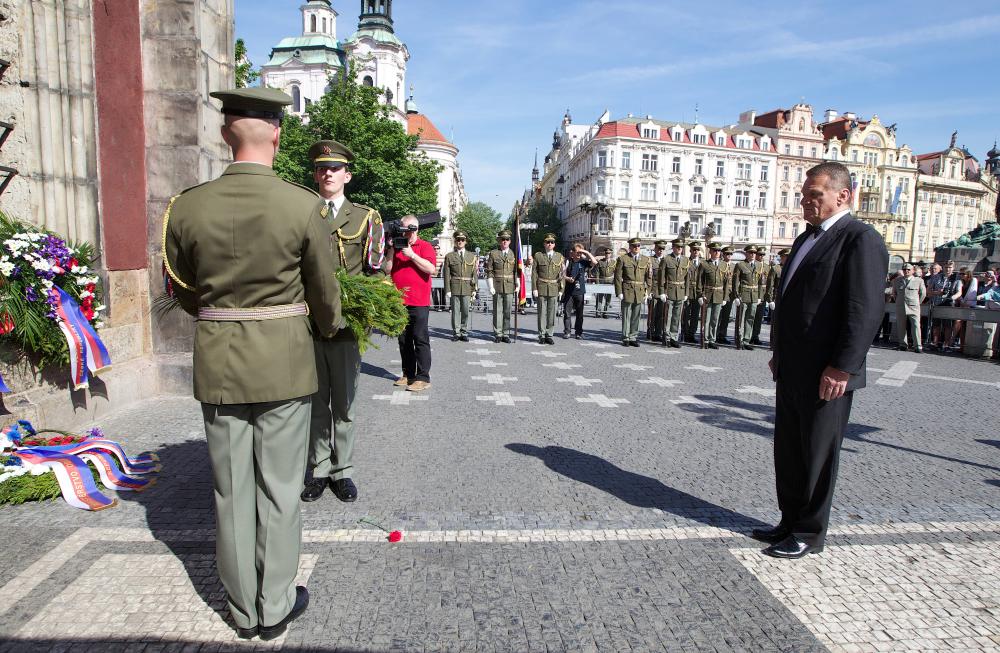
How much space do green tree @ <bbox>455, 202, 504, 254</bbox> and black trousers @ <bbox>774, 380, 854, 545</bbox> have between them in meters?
84.3

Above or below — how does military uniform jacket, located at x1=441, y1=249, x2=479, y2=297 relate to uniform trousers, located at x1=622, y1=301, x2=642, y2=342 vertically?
above

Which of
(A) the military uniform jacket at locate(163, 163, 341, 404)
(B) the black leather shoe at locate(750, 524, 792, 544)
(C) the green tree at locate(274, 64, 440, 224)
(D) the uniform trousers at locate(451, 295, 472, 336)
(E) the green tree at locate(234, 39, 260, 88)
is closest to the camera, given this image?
(A) the military uniform jacket at locate(163, 163, 341, 404)

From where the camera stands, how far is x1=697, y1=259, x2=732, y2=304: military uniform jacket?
1312 centimetres

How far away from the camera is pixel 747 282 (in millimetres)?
13164

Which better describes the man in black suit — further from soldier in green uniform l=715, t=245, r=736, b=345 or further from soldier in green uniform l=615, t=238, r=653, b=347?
soldier in green uniform l=715, t=245, r=736, b=345

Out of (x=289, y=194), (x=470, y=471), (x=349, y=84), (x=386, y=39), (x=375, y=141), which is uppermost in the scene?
(x=386, y=39)

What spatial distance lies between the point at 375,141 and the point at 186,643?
134 ft

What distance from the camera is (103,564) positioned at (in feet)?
10.0

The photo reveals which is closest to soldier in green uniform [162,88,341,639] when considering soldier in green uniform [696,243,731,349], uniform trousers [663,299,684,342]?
uniform trousers [663,299,684,342]

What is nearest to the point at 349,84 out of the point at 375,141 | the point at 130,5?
the point at 375,141

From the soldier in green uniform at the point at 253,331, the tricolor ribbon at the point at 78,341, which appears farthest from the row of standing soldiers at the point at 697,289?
the soldier in green uniform at the point at 253,331

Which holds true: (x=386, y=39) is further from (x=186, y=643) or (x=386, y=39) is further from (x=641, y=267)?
(x=186, y=643)

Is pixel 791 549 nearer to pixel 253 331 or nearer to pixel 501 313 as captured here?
pixel 253 331

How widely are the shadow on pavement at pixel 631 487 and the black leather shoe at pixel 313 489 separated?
5.52 feet
